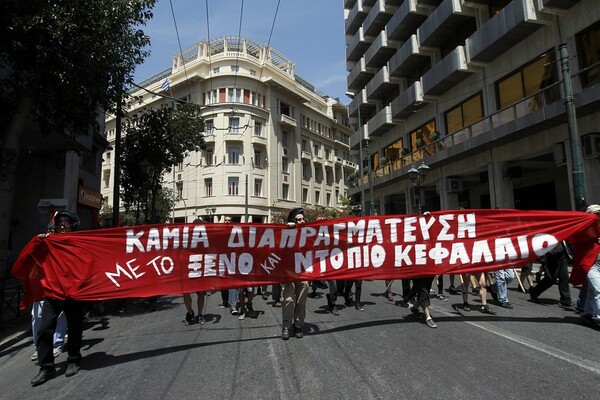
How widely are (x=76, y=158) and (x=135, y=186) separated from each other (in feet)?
11.9

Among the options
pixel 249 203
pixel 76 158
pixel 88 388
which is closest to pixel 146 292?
pixel 88 388

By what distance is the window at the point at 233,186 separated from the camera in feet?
147

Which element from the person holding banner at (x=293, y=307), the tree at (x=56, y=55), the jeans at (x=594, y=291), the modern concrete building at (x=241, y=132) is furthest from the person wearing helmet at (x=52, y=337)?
the modern concrete building at (x=241, y=132)

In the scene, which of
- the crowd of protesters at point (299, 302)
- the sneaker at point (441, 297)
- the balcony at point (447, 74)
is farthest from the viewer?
the balcony at point (447, 74)

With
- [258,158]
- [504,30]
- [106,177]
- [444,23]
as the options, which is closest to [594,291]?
[504,30]

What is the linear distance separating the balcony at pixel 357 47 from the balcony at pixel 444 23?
33.1 feet

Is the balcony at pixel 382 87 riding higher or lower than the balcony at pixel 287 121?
lower

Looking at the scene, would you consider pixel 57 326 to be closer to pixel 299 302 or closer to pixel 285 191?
pixel 299 302

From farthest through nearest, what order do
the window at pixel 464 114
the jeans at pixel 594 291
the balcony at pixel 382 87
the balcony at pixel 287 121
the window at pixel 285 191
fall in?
1. the window at pixel 285 191
2. the balcony at pixel 287 121
3. the balcony at pixel 382 87
4. the window at pixel 464 114
5. the jeans at pixel 594 291

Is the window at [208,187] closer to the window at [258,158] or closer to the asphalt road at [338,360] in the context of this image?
the window at [258,158]

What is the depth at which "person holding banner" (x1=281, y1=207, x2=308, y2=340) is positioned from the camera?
586 centimetres

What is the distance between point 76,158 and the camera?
16766 millimetres

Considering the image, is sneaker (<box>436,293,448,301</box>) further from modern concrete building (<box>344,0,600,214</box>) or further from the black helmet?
the black helmet

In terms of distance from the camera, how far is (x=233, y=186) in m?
45.1
